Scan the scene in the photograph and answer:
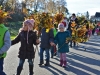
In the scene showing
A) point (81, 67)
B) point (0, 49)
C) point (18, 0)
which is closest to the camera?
point (0, 49)

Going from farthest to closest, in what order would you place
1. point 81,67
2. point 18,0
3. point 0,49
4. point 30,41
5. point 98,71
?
point 18,0, point 81,67, point 98,71, point 30,41, point 0,49

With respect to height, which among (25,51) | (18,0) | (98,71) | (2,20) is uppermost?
(18,0)

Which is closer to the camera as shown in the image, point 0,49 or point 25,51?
point 0,49

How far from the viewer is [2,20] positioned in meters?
6.18

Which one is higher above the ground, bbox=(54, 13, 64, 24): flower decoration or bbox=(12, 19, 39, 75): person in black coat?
bbox=(54, 13, 64, 24): flower decoration

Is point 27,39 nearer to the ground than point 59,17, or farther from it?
nearer to the ground

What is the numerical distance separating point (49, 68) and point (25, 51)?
2.48 meters

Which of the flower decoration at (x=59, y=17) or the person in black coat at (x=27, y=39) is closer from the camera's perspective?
the person in black coat at (x=27, y=39)

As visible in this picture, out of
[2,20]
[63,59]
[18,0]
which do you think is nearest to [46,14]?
[63,59]

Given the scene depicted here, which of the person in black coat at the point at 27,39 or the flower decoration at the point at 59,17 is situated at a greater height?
the flower decoration at the point at 59,17

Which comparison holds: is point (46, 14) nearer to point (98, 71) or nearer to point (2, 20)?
point (98, 71)

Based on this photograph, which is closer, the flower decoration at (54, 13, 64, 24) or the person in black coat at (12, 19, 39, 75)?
the person in black coat at (12, 19, 39, 75)

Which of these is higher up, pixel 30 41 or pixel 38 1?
pixel 38 1

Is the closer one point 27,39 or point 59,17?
point 27,39
